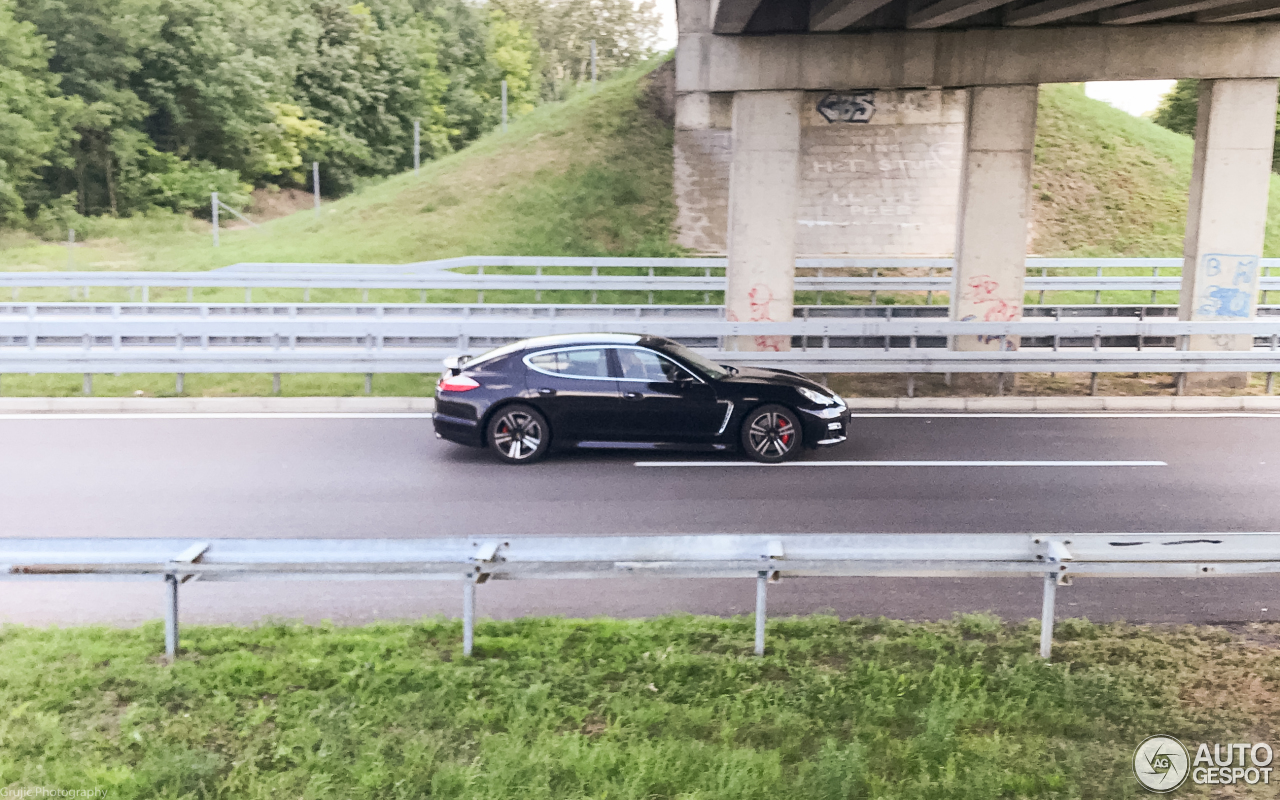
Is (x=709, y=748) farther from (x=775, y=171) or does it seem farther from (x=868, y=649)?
(x=775, y=171)

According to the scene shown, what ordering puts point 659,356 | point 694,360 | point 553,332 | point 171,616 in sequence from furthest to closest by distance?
point 553,332, point 694,360, point 659,356, point 171,616

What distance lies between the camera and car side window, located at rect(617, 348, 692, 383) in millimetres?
11227

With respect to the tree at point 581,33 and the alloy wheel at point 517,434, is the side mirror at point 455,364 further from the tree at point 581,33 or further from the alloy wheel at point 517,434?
the tree at point 581,33

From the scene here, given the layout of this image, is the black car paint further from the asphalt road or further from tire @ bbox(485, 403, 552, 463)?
the asphalt road

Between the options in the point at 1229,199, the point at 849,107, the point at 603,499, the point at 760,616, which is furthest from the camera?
the point at 849,107

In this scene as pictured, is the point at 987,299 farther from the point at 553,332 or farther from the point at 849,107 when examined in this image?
the point at 849,107

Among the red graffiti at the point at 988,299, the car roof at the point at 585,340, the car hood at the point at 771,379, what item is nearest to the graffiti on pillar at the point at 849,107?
the red graffiti at the point at 988,299

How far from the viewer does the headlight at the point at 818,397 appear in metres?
A: 11.4

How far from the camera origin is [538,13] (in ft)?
276

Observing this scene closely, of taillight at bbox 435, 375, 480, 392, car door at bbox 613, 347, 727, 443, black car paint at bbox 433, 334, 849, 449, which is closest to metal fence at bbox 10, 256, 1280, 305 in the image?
black car paint at bbox 433, 334, 849, 449

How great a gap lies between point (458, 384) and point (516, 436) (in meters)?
0.81

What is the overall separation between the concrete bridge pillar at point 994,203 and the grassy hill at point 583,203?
53.0 feet

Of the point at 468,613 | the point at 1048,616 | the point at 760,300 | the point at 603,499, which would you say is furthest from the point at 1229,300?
the point at 468,613

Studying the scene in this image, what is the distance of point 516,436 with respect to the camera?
11344 millimetres
